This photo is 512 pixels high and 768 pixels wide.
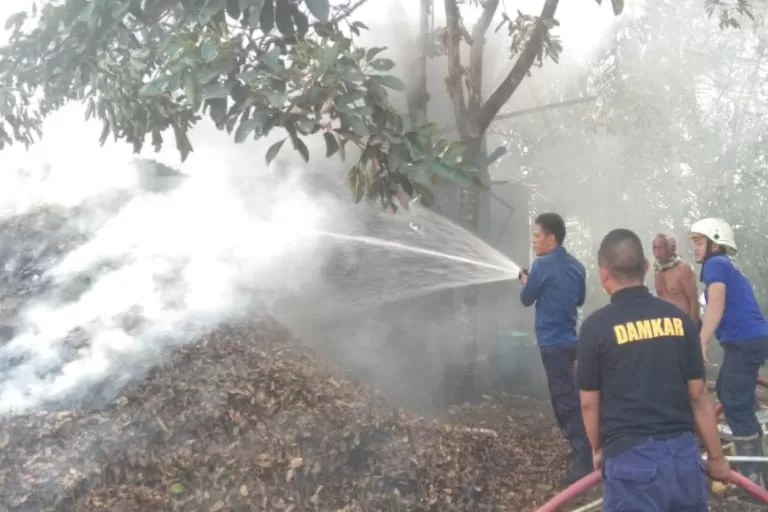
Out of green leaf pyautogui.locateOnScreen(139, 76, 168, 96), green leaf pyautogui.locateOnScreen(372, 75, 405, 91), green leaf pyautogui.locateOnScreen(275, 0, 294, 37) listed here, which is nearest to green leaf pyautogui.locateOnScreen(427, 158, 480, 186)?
green leaf pyautogui.locateOnScreen(372, 75, 405, 91)

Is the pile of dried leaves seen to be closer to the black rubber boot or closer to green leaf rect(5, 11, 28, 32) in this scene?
the black rubber boot

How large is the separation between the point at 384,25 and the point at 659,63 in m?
6.79

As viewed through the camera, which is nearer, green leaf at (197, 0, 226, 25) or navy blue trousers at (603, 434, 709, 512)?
navy blue trousers at (603, 434, 709, 512)

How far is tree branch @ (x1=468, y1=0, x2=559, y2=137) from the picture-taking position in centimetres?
540

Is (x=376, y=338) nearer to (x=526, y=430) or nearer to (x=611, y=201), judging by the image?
(x=526, y=430)

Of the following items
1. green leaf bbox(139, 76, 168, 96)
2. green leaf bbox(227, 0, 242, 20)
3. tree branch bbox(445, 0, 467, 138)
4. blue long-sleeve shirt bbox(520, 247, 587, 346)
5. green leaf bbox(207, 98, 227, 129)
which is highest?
tree branch bbox(445, 0, 467, 138)

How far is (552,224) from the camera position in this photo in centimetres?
461

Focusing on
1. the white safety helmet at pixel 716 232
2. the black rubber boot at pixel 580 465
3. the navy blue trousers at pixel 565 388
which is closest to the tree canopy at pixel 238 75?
the navy blue trousers at pixel 565 388

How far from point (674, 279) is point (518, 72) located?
1.89m

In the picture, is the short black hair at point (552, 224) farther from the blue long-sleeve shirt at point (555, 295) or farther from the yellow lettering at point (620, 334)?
the yellow lettering at point (620, 334)

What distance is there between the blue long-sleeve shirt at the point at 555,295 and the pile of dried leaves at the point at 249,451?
75 centimetres

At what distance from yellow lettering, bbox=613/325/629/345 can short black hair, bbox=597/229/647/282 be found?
194 millimetres

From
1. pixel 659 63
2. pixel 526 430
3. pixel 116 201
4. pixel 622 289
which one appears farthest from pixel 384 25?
pixel 659 63

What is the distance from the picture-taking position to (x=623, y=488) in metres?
2.67
